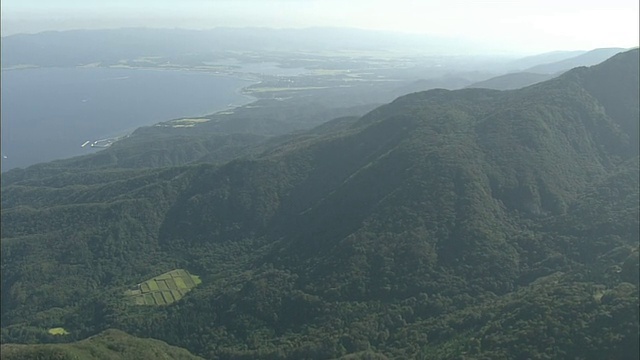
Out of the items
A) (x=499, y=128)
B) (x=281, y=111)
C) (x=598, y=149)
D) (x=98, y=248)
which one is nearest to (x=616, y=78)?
(x=598, y=149)

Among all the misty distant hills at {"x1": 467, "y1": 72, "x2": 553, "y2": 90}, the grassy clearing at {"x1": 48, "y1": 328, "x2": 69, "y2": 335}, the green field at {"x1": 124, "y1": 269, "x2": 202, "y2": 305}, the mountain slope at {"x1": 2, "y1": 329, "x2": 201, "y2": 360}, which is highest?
the misty distant hills at {"x1": 467, "y1": 72, "x2": 553, "y2": 90}

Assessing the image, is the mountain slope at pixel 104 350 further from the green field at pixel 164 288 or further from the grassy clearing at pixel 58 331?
the green field at pixel 164 288

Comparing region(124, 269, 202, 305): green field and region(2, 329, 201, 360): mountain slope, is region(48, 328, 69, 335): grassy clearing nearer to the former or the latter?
region(124, 269, 202, 305): green field

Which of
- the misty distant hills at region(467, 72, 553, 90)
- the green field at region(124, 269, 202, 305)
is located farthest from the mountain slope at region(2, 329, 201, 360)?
the misty distant hills at region(467, 72, 553, 90)

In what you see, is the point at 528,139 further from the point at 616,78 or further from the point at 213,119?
the point at 213,119

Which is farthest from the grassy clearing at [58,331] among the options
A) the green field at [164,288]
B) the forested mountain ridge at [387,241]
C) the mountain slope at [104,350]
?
the mountain slope at [104,350]

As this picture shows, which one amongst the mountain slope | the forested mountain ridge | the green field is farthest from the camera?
the green field

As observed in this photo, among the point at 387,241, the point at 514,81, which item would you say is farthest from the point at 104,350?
the point at 514,81
